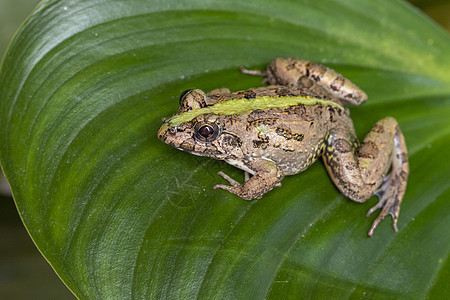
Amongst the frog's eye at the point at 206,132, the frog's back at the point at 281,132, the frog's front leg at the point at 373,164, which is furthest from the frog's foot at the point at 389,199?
the frog's eye at the point at 206,132

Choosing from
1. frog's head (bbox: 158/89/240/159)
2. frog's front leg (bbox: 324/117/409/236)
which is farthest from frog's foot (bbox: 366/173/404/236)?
frog's head (bbox: 158/89/240/159)

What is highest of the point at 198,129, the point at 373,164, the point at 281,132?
the point at 198,129

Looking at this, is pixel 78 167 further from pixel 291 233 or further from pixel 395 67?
pixel 395 67

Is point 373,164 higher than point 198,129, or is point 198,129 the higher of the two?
point 198,129

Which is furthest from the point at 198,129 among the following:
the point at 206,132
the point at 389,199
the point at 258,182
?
the point at 389,199

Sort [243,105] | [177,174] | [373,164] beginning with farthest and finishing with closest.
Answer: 1. [373,164]
2. [243,105]
3. [177,174]

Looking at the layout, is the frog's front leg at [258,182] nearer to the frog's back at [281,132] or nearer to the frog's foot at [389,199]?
the frog's back at [281,132]

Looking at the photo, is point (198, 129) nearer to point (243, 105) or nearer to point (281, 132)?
point (243, 105)
